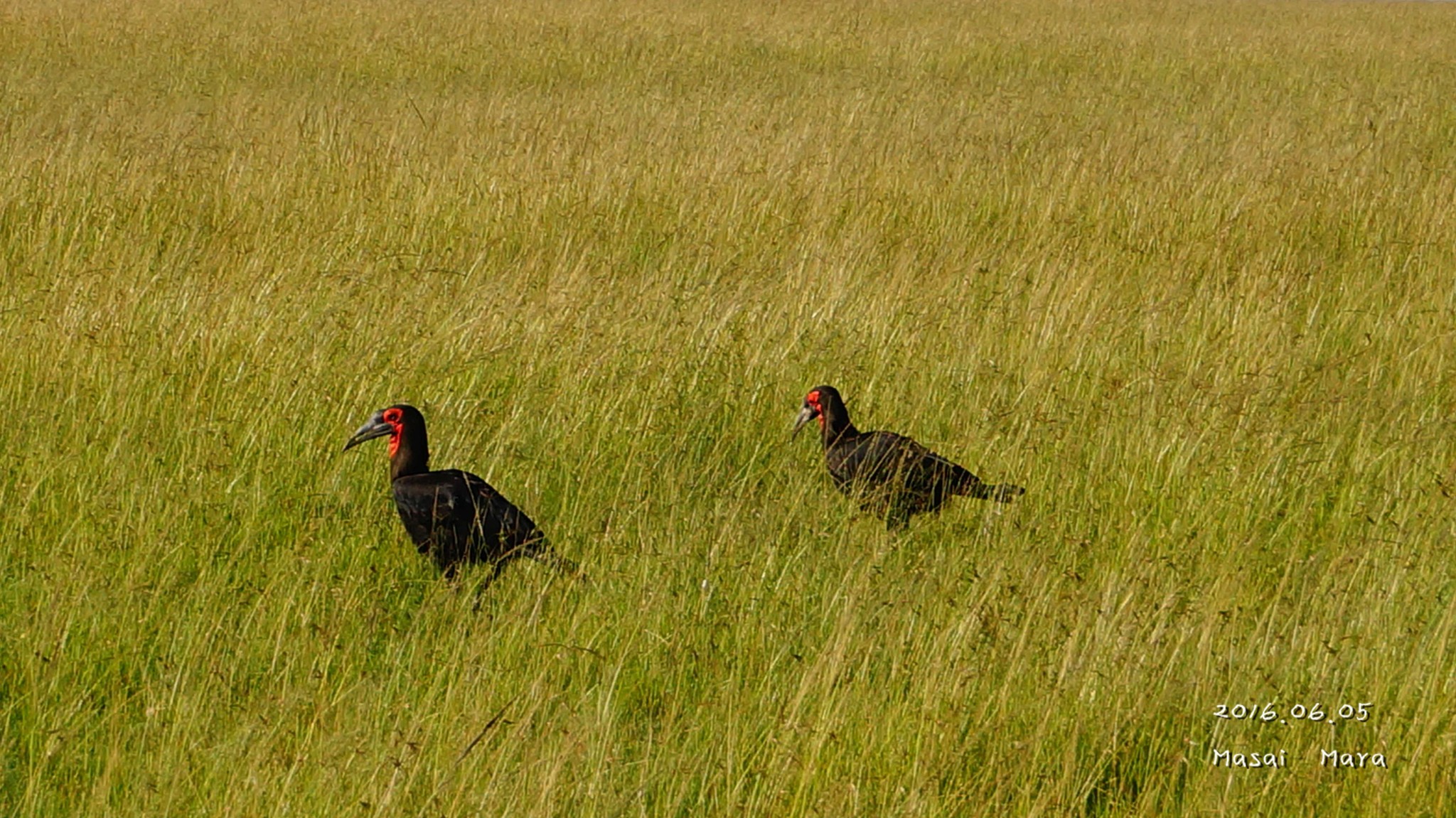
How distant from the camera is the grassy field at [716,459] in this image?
269cm

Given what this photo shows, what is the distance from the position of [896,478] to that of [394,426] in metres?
1.38

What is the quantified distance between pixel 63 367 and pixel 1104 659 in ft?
10.7

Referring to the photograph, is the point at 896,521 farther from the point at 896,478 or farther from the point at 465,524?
the point at 465,524

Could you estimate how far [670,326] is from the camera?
17.3 feet

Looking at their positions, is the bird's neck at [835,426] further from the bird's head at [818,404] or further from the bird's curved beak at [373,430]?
the bird's curved beak at [373,430]

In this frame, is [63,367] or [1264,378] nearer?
[63,367]

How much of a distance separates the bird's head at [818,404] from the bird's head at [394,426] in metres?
1.17

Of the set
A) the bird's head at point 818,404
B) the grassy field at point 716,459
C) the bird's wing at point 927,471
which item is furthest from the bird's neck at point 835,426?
the bird's wing at point 927,471

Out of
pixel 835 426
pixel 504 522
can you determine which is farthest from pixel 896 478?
pixel 504 522

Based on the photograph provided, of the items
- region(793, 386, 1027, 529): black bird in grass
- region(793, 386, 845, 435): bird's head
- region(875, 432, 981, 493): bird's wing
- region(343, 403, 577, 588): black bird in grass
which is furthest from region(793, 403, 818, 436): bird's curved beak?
region(343, 403, 577, 588): black bird in grass

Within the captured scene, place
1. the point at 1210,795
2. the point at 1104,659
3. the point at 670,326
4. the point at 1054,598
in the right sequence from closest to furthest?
the point at 1210,795 → the point at 1104,659 → the point at 1054,598 → the point at 670,326

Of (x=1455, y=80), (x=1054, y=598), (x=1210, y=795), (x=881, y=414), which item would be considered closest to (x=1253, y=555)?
(x=1054, y=598)

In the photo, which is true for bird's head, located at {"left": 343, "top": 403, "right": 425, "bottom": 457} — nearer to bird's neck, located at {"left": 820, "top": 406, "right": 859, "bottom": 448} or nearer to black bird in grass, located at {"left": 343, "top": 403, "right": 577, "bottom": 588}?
black bird in grass, located at {"left": 343, "top": 403, "right": 577, "bottom": 588}

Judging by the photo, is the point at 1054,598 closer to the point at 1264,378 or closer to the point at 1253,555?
the point at 1253,555
